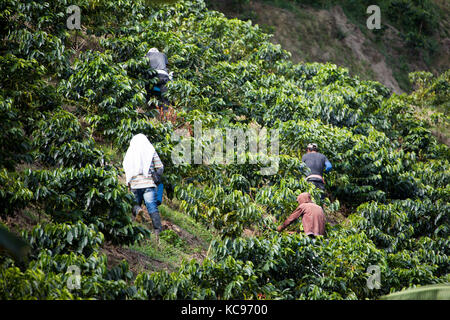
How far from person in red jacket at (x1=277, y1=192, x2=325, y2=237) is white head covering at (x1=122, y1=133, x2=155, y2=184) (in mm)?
2107

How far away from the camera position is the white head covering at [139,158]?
807 cm

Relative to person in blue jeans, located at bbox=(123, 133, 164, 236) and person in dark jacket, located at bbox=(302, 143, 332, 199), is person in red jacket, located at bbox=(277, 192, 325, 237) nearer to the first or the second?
person in dark jacket, located at bbox=(302, 143, 332, 199)

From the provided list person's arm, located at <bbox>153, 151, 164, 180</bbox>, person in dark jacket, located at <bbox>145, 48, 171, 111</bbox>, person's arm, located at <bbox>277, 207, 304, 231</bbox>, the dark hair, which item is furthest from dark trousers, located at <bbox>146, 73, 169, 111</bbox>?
person's arm, located at <bbox>277, 207, 304, 231</bbox>

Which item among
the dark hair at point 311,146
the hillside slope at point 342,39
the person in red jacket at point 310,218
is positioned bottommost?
the person in red jacket at point 310,218

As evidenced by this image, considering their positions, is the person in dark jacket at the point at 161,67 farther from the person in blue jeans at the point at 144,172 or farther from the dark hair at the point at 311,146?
the person in blue jeans at the point at 144,172

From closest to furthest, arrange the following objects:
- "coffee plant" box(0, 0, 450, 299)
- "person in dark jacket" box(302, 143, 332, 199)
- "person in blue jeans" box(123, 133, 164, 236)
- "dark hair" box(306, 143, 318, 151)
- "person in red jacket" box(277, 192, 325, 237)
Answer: "coffee plant" box(0, 0, 450, 299)
"person in blue jeans" box(123, 133, 164, 236)
"person in red jacket" box(277, 192, 325, 237)
"person in dark jacket" box(302, 143, 332, 199)
"dark hair" box(306, 143, 318, 151)

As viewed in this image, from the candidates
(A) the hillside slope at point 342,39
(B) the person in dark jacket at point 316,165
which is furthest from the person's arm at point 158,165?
(A) the hillside slope at point 342,39

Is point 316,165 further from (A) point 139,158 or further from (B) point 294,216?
(A) point 139,158

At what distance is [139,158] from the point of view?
26.5 ft

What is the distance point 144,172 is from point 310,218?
95.3 inches

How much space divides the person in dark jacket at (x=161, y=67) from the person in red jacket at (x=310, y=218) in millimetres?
4038

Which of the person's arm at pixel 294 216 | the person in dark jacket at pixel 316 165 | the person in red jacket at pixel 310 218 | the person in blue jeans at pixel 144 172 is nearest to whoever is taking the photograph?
the person in blue jeans at pixel 144 172

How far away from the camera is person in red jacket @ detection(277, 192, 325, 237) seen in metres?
8.19
